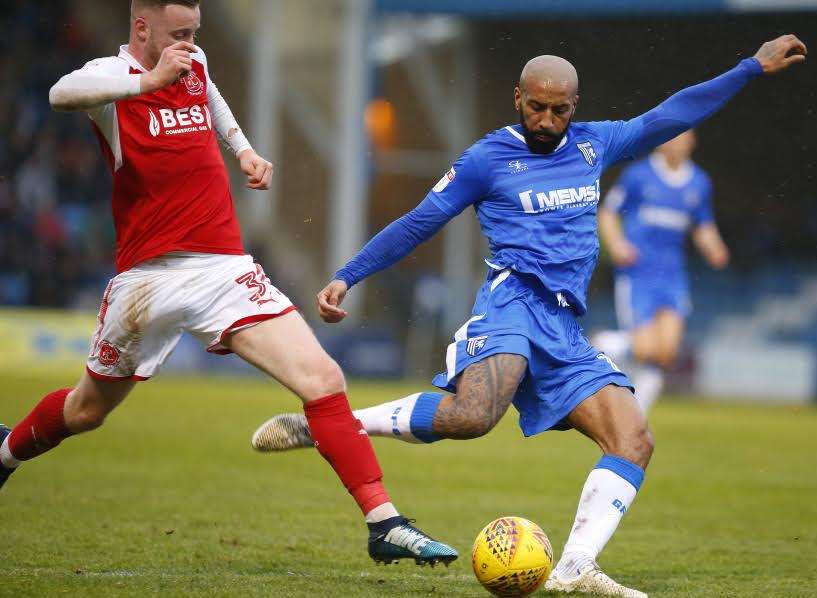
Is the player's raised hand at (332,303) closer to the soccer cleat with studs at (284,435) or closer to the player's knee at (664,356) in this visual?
the soccer cleat with studs at (284,435)

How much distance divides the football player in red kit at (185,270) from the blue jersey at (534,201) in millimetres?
918

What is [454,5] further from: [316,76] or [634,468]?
[634,468]

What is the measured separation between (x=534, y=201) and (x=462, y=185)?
333 millimetres

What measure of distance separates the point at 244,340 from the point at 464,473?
4.82 meters

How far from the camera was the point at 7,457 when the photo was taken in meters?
6.16

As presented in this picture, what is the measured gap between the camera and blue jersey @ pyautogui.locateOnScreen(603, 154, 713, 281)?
13.1m

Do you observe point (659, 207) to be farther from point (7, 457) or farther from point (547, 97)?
point (7, 457)

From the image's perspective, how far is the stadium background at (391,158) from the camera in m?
21.5

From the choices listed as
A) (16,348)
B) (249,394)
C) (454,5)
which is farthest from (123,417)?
(454,5)

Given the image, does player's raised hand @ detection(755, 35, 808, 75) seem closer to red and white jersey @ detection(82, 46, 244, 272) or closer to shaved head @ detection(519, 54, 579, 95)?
shaved head @ detection(519, 54, 579, 95)

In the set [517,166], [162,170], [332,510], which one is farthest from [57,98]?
[332,510]

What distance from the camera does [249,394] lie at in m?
17.4

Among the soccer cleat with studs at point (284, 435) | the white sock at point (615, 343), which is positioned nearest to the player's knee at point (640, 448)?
the soccer cleat with studs at point (284, 435)

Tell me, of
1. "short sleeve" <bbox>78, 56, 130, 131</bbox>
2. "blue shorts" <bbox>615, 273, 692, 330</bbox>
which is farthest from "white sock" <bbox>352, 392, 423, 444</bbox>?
"blue shorts" <bbox>615, 273, 692, 330</bbox>
